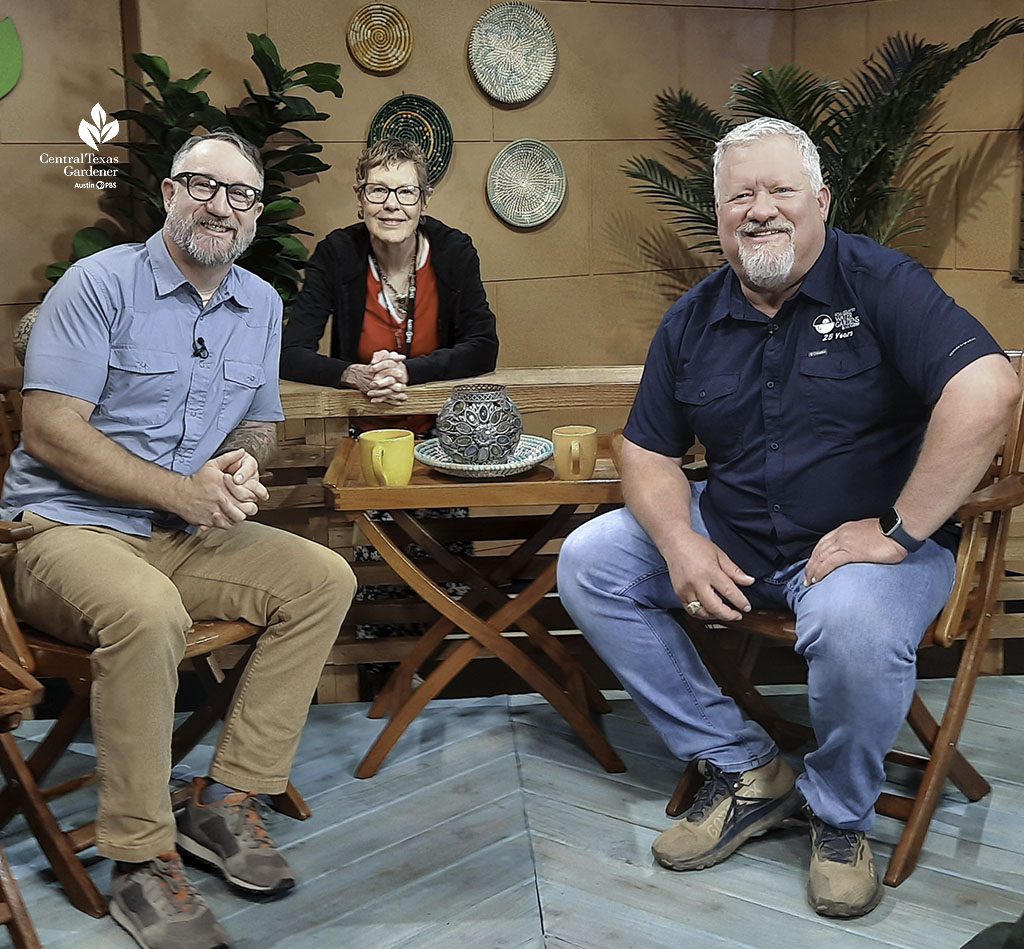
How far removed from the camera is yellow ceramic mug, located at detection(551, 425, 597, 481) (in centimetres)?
262

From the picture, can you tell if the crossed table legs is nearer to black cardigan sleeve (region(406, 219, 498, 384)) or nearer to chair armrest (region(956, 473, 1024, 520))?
black cardigan sleeve (region(406, 219, 498, 384))

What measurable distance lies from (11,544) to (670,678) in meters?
1.40

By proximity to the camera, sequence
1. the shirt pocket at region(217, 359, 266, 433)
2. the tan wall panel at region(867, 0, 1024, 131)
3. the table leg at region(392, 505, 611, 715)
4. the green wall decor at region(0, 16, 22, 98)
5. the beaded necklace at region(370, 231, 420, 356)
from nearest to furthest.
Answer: the shirt pocket at region(217, 359, 266, 433) → the table leg at region(392, 505, 611, 715) → the beaded necklace at region(370, 231, 420, 356) → the green wall decor at region(0, 16, 22, 98) → the tan wall panel at region(867, 0, 1024, 131)

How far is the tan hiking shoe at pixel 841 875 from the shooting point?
2.20 metres

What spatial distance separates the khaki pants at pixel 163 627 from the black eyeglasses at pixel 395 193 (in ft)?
3.47

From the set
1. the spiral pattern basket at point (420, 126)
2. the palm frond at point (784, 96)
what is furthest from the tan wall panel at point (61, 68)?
the palm frond at point (784, 96)

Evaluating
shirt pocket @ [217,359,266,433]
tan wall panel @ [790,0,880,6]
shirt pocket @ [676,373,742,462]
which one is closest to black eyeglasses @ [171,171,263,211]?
shirt pocket @ [217,359,266,433]

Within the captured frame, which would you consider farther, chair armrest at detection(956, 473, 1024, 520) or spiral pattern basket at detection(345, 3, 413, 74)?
spiral pattern basket at detection(345, 3, 413, 74)

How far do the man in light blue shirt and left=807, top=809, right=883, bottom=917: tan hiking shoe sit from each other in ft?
3.33

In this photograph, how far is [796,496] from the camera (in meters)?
2.38

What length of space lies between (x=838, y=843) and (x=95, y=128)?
423cm

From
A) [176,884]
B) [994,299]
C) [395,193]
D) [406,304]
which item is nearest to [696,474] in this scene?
[406,304]

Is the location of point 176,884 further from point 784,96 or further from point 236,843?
point 784,96

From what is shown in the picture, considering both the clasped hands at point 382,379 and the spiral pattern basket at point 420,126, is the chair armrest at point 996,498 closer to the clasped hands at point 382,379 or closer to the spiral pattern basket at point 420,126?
the clasped hands at point 382,379
